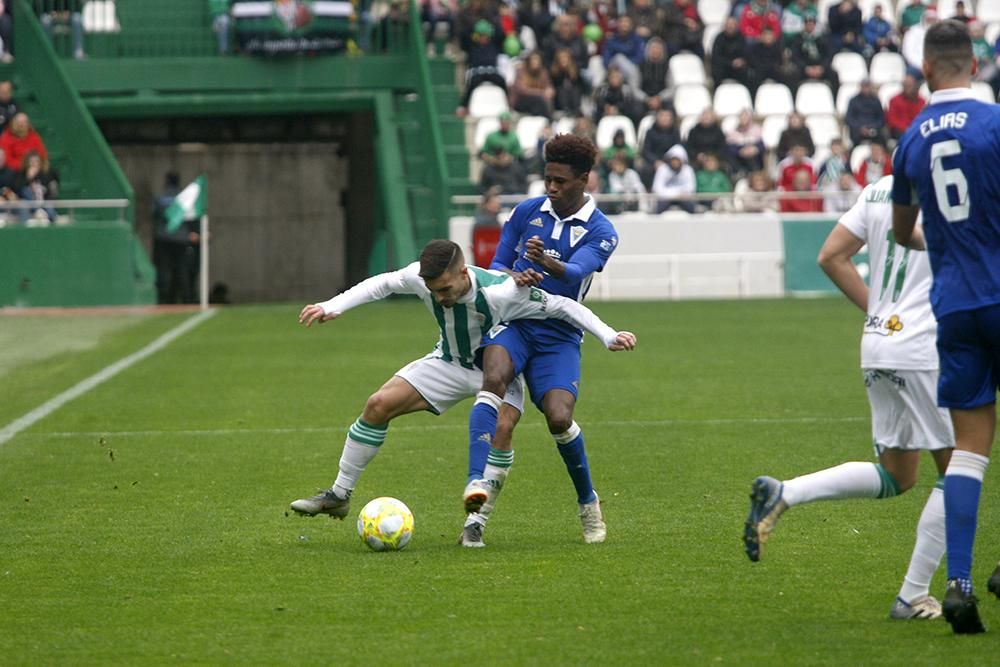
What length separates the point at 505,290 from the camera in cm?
753

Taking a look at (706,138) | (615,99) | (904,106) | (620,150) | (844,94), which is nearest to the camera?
(620,150)

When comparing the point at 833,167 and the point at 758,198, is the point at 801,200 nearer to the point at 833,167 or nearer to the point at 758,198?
the point at 758,198

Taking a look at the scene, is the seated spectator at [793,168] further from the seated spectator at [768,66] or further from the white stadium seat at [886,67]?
the white stadium seat at [886,67]

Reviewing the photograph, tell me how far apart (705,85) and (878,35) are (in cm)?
335

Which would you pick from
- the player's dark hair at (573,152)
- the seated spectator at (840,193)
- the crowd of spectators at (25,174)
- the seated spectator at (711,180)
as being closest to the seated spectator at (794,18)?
the seated spectator at (840,193)

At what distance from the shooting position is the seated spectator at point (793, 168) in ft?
85.7

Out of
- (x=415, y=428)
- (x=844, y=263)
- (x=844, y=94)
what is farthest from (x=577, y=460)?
(x=844, y=94)

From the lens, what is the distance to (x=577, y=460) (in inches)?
300

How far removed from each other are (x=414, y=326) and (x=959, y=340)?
1543 centimetres

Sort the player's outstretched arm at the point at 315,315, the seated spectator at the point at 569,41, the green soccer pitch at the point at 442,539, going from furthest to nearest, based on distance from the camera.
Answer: the seated spectator at the point at 569,41
the player's outstretched arm at the point at 315,315
the green soccer pitch at the point at 442,539

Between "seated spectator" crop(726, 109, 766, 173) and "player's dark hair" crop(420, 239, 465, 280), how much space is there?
66.2 ft

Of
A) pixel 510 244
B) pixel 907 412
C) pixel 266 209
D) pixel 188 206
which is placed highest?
pixel 510 244

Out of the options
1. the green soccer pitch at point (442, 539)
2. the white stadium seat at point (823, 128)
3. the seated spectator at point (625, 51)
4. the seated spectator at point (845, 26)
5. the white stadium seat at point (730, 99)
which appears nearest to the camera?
the green soccer pitch at point (442, 539)

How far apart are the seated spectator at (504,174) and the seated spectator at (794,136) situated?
432 centimetres
